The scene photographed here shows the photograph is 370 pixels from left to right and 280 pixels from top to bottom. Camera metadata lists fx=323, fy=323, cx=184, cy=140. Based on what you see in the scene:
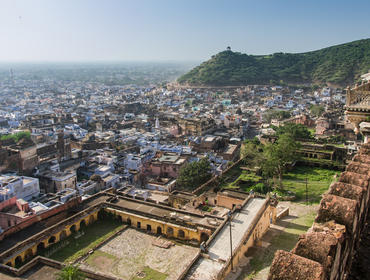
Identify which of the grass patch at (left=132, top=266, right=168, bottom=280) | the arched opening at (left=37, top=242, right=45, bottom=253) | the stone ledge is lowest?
the grass patch at (left=132, top=266, right=168, bottom=280)

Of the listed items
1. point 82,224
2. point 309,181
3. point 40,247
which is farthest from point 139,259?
point 309,181

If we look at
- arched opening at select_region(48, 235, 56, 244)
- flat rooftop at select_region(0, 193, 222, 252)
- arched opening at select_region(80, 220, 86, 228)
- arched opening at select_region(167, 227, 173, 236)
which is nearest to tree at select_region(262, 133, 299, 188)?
flat rooftop at select_region(0, 193, 222, 252)

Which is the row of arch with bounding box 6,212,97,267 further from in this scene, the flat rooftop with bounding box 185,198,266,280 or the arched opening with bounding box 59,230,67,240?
the flat rooftop with bounding box 185,198,266,280

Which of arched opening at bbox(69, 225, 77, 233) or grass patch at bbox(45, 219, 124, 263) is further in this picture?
arched opening at bbox(69, 225, 77, 233)

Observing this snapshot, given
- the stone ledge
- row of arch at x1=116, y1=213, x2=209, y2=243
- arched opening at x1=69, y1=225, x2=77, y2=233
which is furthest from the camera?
arched opening at x1=69, y1=225, x2=77, y2=233

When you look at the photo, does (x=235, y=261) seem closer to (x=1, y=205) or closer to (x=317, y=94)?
(x=1, y=205)
